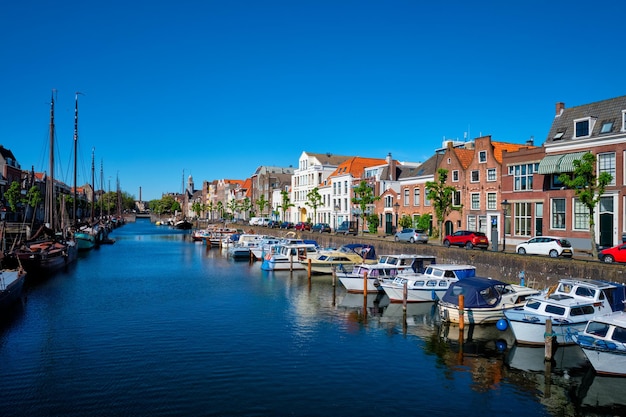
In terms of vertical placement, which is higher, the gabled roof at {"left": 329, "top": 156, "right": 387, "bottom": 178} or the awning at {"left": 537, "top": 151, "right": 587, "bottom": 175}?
the gabled roof at {"left": 329, "top": 156, "right": 387, "bottom": 178}

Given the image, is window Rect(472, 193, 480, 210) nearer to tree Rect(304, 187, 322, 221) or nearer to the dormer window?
the dormer window

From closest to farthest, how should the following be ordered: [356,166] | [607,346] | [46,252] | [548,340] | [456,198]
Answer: [607,346], [548,340], [46,252], [456,198], [356,166]

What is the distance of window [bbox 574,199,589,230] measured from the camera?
39.4 m

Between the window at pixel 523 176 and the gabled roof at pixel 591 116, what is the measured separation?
275 cm

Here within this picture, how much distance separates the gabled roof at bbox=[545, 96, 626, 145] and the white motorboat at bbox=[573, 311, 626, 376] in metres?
25.0

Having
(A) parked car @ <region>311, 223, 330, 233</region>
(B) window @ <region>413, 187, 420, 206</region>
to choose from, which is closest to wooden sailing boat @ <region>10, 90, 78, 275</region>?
(A) parked car @ <region>311, 223, 330, 233</region>

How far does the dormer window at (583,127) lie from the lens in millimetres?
39844

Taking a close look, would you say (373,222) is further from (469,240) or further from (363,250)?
(469,240)

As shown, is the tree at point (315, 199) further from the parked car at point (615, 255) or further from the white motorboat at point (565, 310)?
the white motorboat at point (565, 310)

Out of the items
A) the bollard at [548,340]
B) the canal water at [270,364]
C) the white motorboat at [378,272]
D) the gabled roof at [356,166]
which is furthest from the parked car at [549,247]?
the gabled roof at [356,166]

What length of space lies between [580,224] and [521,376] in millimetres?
26097

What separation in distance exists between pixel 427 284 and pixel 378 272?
17.6 feet

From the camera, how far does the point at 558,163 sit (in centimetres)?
4072

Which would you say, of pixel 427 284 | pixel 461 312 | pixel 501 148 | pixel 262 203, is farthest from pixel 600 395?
pixel 262 203
